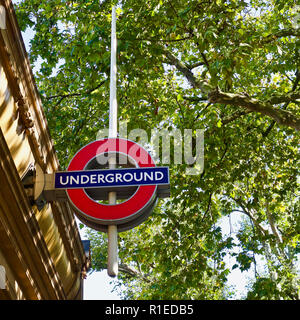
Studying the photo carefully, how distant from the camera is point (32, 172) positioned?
5934 millimetres

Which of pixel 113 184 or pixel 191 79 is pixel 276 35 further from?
pixel 113 184

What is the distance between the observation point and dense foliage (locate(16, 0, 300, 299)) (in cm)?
869

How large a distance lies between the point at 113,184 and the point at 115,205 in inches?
9.7

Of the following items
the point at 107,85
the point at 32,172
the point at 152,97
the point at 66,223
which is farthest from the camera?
the point at 152,97

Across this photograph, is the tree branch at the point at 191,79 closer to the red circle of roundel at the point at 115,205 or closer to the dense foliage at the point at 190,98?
the dense foliage at the point at 190,98

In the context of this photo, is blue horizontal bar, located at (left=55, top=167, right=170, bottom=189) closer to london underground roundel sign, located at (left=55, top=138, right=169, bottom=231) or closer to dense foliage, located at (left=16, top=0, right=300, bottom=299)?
london underground roundel sign, located at (left=55, top=138, right=169, bottom=231)

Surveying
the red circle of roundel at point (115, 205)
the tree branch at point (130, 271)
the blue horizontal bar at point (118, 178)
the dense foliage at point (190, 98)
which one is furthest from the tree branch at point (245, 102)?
the tree branch at point (130, 271)

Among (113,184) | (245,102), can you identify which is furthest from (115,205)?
(245,102)

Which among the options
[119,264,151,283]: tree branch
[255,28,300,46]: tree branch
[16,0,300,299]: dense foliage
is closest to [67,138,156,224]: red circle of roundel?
[16,0,300,299]: dense foliage

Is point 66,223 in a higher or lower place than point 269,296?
higher

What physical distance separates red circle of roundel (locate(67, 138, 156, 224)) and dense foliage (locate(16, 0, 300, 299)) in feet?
12.2

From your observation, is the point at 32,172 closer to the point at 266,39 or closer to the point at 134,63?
the point at 134,63

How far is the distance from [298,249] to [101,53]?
7959 mm
